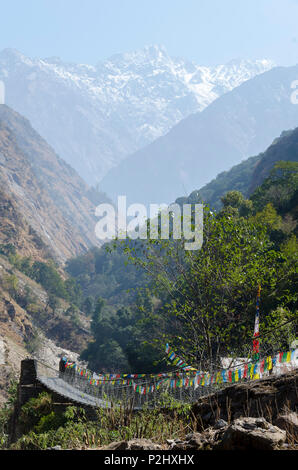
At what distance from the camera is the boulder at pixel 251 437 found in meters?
7.02

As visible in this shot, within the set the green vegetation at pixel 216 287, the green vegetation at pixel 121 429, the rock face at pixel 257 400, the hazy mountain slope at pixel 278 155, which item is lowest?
the green vegetation at pixel 121 429

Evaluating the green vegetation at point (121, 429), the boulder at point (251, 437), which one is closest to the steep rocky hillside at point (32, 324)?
the green vegetation at point (121, 429)

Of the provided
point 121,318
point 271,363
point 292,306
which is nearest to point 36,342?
point 121,318

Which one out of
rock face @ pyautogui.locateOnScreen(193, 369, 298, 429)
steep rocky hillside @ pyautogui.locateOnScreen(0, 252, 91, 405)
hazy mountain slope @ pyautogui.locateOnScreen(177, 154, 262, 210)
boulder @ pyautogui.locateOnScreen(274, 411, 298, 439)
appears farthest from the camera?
hazy mountain slope @ pyautogui.locateOnScreen(177, 154, 262, 210)

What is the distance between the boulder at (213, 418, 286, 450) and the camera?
702 cm

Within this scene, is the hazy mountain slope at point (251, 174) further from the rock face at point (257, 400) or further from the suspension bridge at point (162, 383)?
the rock face at point (257, 400)

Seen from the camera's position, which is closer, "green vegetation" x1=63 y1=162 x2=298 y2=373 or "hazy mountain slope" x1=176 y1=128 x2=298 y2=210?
"green vegetation" x1=63 y1=162 x2=298 y2=373

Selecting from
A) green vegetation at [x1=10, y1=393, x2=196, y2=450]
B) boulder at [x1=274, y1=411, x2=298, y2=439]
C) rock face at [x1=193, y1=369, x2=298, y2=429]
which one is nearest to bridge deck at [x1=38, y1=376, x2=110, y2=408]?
green vegetation at [x1=10, y1=393, x2=196, y2=450]

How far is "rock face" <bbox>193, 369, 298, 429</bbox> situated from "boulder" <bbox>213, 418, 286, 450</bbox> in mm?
1554

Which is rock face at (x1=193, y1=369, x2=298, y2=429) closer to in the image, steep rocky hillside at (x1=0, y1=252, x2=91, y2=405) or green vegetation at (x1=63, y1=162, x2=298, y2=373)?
green vegetation at (x1=63, y1=162, x2=298, y2=373)

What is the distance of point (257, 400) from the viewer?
9922 millimetres

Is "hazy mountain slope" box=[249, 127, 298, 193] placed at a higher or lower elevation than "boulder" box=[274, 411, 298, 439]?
higher

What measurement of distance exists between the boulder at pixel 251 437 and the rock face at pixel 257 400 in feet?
5.10

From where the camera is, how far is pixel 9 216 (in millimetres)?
144375
